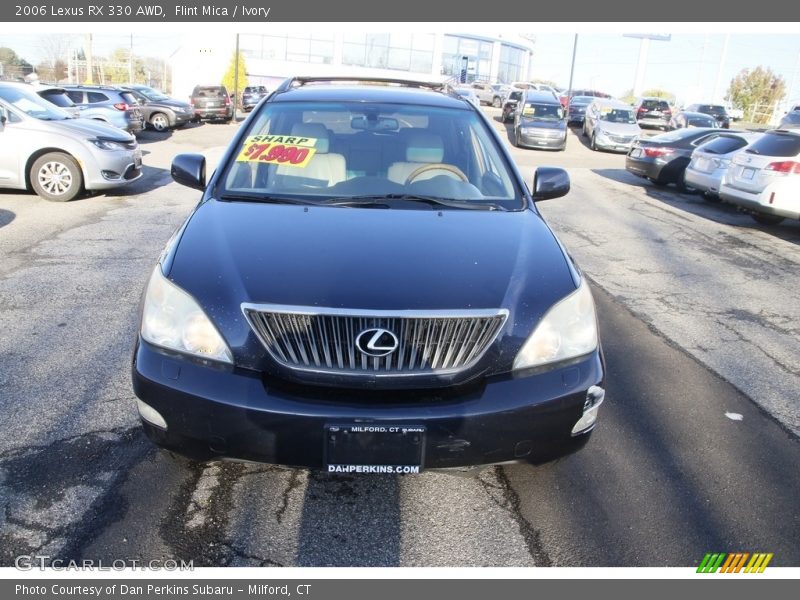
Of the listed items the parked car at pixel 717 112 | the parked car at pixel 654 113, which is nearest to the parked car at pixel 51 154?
the parked car at pixel 654 113

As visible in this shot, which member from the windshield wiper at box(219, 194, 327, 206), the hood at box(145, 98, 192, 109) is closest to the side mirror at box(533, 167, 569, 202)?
the windshield wiper at box(219, 194, 327, 206)

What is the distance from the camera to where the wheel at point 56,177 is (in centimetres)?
965

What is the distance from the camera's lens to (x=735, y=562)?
2.60 m

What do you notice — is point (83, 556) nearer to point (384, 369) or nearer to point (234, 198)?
point (384, 369)

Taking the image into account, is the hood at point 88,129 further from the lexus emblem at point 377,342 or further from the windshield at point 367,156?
the lexus emblem at point 377,342

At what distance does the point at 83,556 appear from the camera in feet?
8.04

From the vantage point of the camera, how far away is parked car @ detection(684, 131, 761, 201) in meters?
11.8

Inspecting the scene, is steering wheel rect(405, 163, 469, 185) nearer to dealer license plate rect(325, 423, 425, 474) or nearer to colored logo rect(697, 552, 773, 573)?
dealer license plate rect(325, 423, 425, 474)

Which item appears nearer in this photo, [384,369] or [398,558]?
[384,369]

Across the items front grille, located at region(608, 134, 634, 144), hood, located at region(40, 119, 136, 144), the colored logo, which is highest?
hood, located at region(40, 119, 136, 144)

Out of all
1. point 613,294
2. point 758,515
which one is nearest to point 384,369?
point 758,515

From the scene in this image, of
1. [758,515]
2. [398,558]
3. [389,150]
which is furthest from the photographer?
[389,150]

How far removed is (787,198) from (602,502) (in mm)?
8038

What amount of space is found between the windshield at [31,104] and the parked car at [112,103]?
7.42 metres
